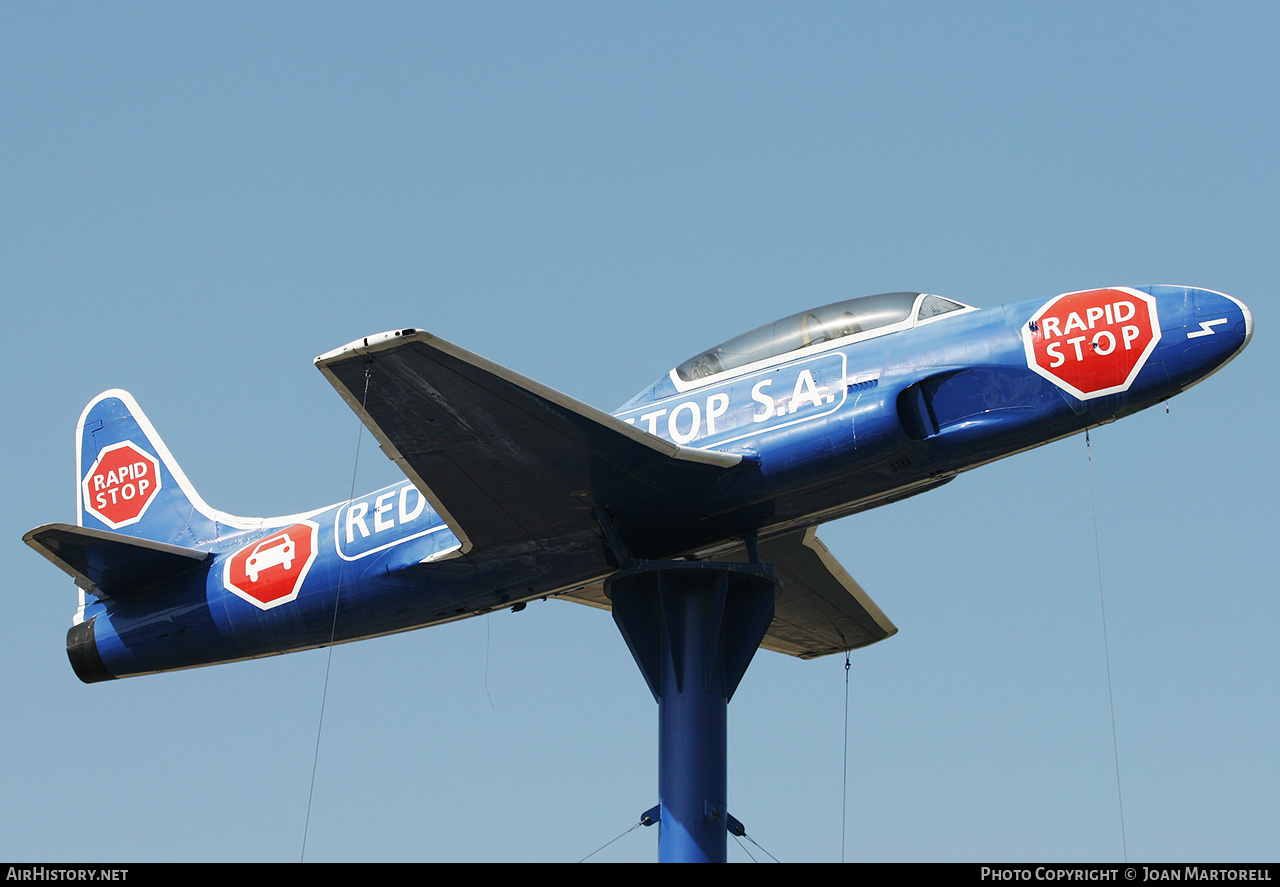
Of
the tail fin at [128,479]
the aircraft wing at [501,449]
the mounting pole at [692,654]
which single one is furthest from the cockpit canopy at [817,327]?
the tail fin at [128,479]

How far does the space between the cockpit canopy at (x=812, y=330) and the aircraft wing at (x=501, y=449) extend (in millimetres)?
1946

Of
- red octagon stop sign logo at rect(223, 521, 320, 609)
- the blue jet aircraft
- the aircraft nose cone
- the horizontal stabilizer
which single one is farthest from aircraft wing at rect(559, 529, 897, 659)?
the aircraft nose cone

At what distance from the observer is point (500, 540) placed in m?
21.5

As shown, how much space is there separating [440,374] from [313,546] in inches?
228

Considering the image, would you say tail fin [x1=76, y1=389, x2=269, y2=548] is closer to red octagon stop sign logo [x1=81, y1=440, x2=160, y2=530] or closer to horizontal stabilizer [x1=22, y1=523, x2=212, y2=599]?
red octagon stop sign logo [x1=81, y1=440, x2=160, y2=530]

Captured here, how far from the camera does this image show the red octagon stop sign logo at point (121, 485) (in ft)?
90.8

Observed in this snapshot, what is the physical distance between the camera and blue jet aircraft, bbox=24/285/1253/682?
19.5 m

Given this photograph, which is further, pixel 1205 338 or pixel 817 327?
pixel 817 327

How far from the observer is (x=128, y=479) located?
28.0m

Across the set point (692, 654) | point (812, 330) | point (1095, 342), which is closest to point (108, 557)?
point (692, 654)

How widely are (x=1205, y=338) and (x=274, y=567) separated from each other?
547 inches

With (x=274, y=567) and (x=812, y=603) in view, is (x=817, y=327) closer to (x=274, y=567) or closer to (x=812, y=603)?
(x=812, y=603)

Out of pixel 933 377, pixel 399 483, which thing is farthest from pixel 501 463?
pixel 933 377
